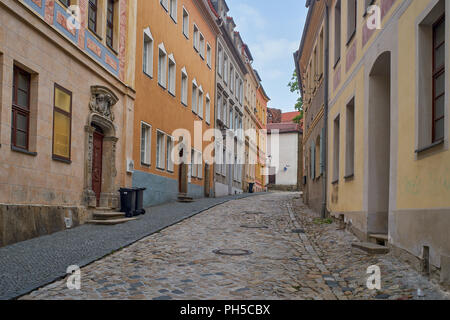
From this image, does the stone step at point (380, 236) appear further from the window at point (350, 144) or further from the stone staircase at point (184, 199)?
the stone staircase at point (184, 199)

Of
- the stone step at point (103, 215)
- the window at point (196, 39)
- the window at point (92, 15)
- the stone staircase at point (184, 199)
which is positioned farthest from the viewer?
the window at point (196, 39)

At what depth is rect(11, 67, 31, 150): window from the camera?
32.8ft

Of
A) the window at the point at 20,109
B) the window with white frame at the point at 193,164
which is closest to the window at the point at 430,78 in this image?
the window at the point at 20,109

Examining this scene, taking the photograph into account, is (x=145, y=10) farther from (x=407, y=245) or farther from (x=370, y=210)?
(x=407, y=245)

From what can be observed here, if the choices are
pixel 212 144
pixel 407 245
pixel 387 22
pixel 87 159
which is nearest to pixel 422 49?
pixel 387 22

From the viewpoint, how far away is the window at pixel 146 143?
18.2m

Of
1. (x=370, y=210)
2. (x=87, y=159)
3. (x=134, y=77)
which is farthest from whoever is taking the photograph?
(x=134, y=77)

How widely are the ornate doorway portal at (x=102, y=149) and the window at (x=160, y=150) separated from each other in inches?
175

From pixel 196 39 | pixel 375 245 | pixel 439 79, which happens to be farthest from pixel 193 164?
pixel 439 79

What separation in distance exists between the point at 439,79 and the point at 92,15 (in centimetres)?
1056

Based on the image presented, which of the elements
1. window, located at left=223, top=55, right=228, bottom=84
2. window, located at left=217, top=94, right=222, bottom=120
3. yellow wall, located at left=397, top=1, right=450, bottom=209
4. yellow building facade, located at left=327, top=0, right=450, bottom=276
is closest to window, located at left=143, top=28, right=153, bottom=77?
yellow building facade, located at left=327, top=0, right=450, bottom=276

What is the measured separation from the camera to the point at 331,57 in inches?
585

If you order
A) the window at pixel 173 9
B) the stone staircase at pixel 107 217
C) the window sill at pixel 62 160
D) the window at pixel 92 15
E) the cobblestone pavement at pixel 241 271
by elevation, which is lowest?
the cobblestone pavement at pixel 241 271
